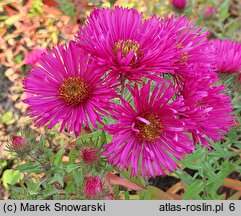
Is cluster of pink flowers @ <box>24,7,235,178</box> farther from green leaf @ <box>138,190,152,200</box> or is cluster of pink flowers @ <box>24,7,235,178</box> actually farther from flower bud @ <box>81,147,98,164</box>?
green leaf @ <box>138,190,152,200</box>

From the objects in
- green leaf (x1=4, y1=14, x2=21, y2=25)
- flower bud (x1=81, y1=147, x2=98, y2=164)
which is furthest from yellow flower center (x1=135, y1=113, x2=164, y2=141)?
green leaf (x1=4, y1=14, x2=21, y2=25)

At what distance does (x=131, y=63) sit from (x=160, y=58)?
5 centimetres

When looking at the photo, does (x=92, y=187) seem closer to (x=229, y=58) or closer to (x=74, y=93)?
(x=74, y=93)

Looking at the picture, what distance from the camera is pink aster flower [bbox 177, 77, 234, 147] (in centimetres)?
71

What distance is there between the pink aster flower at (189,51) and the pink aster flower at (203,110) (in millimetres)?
23

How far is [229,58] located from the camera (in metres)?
1.00

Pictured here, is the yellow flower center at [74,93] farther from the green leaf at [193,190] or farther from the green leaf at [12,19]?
the green leaf at [12,19]

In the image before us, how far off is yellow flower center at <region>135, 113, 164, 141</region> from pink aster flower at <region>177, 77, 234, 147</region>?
1.8 inches

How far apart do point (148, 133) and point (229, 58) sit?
0.37m

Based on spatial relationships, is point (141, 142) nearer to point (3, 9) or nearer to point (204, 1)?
point (3, 9)

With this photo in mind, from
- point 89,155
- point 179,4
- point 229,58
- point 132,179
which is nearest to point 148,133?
point 89,155

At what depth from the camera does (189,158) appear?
38.1 inches

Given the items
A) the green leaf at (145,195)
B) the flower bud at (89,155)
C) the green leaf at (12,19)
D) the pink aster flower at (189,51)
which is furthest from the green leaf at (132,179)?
the green leaf at (12,19)

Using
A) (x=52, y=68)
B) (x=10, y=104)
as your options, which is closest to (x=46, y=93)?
(x=52, y=68)
